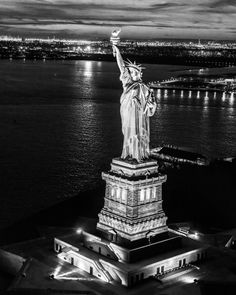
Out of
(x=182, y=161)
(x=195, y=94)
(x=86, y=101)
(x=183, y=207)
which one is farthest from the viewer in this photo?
(x=195, y=94)

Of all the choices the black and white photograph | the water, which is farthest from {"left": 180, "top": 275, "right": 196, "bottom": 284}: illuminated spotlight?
the water

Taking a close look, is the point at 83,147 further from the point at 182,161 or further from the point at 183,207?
the point at 183,207

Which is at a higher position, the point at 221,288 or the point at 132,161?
the point at 132,161

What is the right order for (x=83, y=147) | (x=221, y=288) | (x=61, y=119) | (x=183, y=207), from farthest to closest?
1. (x=61, y=119)
2. (x=83, y=147)
3. (x=183, y=207)
4. (x=221, y=288)

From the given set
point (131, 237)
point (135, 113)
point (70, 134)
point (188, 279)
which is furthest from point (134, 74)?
point (70, 134)

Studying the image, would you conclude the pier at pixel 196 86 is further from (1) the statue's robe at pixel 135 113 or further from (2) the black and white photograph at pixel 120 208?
(1) the statue's robe at pixel 135 113

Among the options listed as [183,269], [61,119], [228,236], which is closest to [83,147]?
[61,119]

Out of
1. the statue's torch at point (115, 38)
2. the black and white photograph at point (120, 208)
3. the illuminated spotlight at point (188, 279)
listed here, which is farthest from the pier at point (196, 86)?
the illuminated spotlight at point (188, 279)

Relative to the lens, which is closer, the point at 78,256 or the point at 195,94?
the point at 78,256

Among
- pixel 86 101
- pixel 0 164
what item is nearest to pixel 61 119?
pixel 86 101
